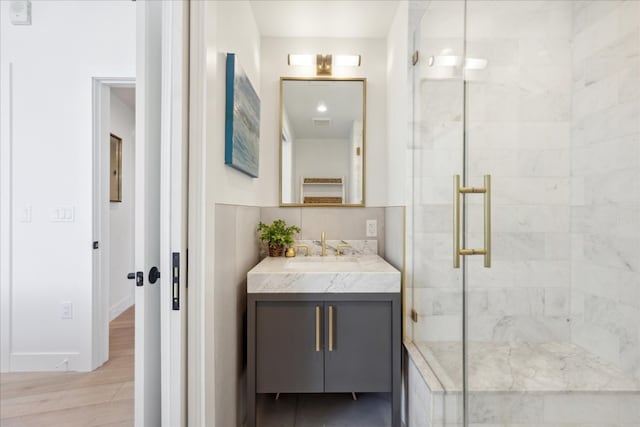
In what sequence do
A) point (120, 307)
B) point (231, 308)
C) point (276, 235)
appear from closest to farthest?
point (231, 308)
point (276, 235)
point (120, 307)

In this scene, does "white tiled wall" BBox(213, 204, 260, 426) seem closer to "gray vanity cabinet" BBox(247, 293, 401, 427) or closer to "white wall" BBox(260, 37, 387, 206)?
"gray vanity cabinet" BBox(247, 293, 401, 427)

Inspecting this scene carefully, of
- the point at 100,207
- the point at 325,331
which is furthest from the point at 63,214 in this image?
the point at 325,331

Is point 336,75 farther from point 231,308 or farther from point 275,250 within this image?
point 231,308

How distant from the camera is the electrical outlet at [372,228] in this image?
7.28ft

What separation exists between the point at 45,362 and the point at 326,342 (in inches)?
82.4

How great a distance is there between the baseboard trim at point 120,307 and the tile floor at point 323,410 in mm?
2098

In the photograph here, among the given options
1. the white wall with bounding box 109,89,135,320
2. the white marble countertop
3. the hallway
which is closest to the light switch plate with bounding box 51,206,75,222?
the white wall with bounding box 109,89,135,320

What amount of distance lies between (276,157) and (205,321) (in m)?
1.37

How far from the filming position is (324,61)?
2.17m

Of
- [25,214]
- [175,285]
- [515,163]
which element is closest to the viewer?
[175,285]

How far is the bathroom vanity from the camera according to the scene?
1.53 meters

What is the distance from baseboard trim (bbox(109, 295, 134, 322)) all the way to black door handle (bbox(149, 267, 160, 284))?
256cm

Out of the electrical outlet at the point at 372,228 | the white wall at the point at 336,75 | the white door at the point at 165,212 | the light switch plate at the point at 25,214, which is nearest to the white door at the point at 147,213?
the white door at the point at 165,212

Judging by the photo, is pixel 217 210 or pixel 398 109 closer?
pixel 217 210
